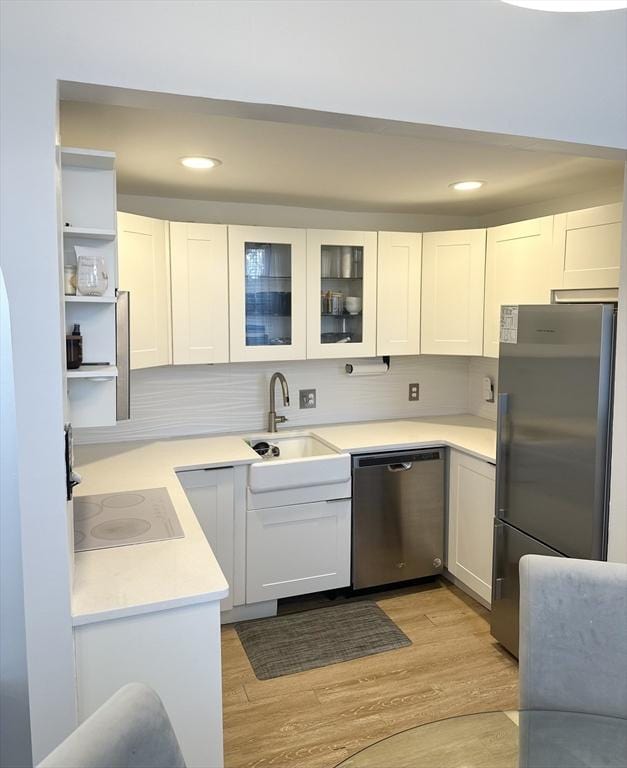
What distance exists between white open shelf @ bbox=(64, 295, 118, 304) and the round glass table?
1.45 metres

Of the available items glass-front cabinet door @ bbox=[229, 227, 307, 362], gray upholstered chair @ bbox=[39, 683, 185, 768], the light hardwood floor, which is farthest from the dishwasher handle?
gray upholstered chair @ bbox=[39, 683, 185, 768]

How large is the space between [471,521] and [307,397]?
1.24 metres

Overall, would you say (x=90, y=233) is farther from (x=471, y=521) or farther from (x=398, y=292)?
(x=471, y=521)

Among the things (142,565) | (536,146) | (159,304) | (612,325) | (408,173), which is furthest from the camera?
(159,304)

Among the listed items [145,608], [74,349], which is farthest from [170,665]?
[74,349]

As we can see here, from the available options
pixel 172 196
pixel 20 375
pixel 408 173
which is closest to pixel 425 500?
pixel 408 173

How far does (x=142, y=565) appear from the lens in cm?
182

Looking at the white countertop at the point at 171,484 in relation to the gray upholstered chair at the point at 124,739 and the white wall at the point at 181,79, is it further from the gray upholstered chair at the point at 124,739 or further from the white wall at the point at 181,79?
the gray upholstered chair at the point at 124,739

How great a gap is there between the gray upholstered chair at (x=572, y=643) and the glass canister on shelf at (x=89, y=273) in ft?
4.99

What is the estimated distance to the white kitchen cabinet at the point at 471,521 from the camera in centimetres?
312

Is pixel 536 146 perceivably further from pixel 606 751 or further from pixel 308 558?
pixel 308 558

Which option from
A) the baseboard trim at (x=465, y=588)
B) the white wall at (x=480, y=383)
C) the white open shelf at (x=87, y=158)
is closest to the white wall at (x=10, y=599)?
the white open shelf at (x=87, y=158)

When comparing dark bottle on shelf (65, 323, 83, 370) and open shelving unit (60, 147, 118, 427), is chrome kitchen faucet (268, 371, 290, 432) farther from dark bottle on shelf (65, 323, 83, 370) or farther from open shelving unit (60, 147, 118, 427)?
dark bottle on shelf (65, 323, 83, 370)

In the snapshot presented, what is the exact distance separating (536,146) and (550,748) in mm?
1732
